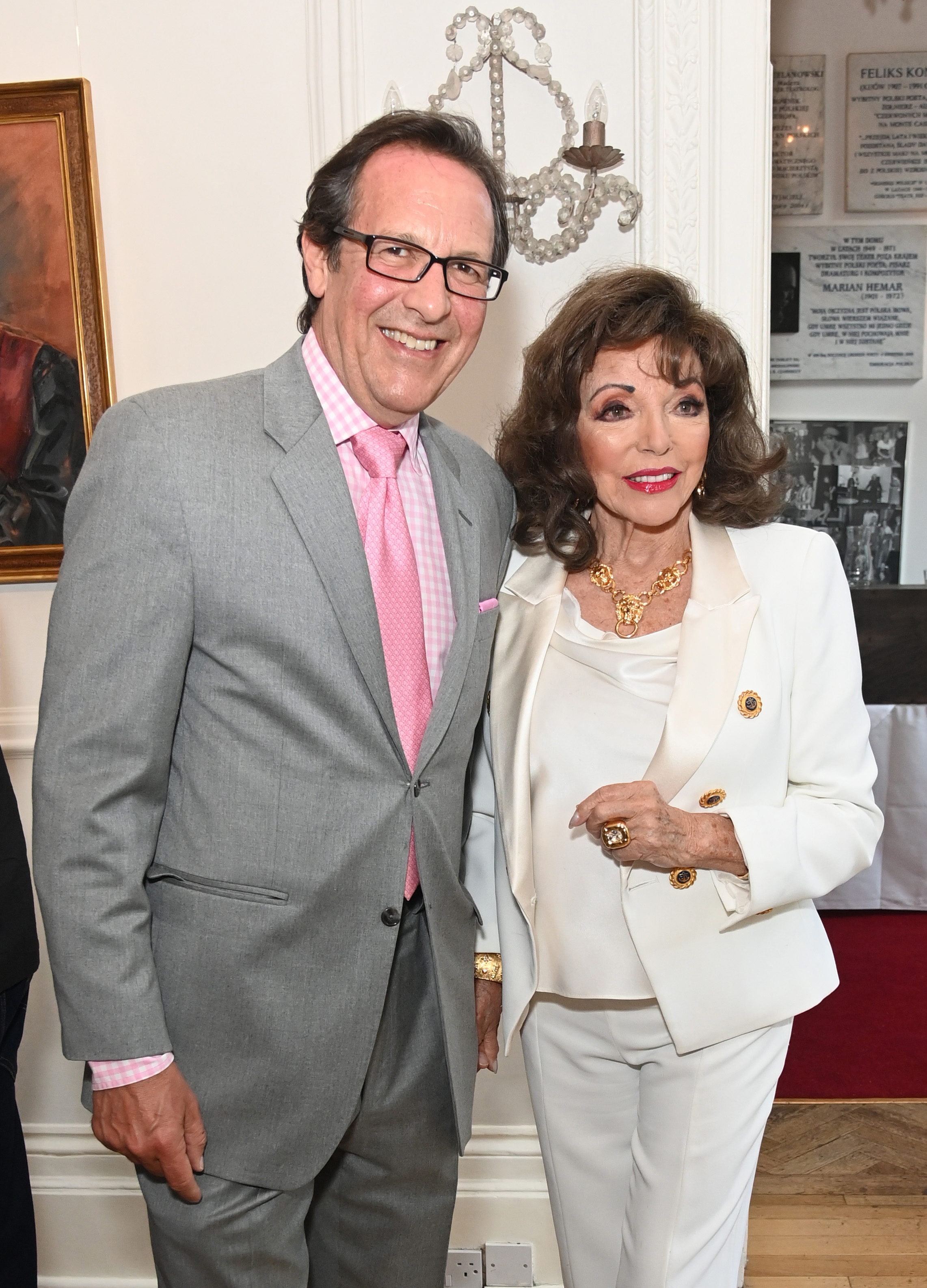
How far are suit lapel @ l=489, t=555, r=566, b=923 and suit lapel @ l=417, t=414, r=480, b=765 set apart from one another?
15 cm

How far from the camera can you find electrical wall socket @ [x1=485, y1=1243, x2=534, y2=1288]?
268cm

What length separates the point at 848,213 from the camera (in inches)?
207

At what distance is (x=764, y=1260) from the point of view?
2.77 m

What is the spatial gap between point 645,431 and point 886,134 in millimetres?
4306

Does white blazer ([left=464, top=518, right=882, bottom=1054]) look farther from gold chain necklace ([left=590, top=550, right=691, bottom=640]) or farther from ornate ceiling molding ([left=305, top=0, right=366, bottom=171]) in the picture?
ornate ceiling molding ([left=305, top=0, right=366, bottom=171])

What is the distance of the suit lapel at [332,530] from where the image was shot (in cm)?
147

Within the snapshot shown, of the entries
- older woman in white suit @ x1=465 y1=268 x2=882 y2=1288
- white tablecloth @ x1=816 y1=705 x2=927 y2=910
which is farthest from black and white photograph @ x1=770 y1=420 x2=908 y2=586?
older woman in white suit @ x1=465 y1=268 x2=882 y2=1288

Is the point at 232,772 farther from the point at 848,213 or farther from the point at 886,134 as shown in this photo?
the point at 886,134

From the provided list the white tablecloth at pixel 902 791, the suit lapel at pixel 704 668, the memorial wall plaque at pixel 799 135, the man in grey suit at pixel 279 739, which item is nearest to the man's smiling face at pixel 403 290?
the man in grey suit at pixel 279 739

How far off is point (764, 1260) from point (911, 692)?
2.46m

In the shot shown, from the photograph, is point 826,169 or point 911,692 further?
point 826,169

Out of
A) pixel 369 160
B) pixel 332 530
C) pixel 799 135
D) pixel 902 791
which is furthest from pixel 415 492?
pixel 799 135

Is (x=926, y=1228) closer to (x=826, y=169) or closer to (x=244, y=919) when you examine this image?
(x=244, y=919)

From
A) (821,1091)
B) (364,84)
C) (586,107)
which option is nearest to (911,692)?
(821,1091)
